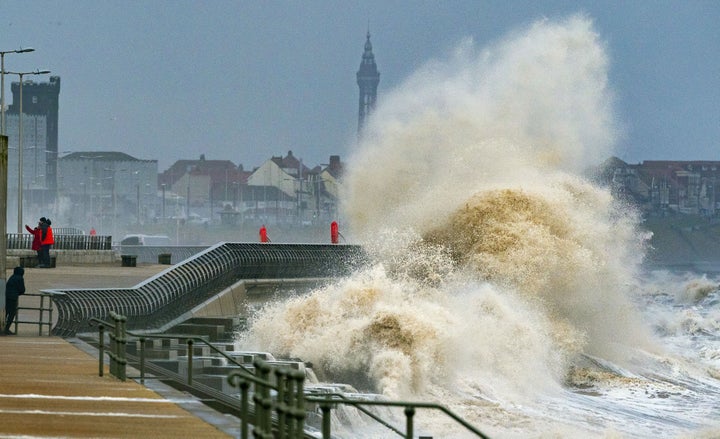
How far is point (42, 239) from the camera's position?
3503 centimetres

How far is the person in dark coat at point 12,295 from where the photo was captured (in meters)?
19.0

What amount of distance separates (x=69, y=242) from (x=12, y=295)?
24932mm

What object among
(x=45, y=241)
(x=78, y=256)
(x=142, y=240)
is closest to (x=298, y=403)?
(x=45, y=241)

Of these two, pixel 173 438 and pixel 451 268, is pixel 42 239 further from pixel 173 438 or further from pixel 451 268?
pixel 173 438

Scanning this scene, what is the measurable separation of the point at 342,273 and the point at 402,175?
11.7 metres

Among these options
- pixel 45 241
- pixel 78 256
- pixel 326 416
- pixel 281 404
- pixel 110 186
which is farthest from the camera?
pixel 110 186

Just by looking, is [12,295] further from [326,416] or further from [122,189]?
[122,189]

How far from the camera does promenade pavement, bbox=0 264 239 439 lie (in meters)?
10.5

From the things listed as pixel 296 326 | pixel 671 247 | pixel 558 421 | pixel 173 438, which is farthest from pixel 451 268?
pixel 671 247

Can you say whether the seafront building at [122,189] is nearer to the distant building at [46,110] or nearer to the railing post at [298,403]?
the distant building at [46,110]

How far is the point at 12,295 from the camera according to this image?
Answer: 1908cm

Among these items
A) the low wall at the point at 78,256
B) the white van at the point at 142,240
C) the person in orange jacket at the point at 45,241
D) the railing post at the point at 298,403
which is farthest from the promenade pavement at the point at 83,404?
the white van at the point at 142,240

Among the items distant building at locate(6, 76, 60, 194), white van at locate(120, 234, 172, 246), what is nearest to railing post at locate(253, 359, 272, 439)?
white van at locate(120, 234, 172, 246)

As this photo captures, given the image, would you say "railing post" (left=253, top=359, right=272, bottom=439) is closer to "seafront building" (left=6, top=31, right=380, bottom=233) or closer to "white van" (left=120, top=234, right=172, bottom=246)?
"white van" (left=120, top=234, right=172, bottom=246)
